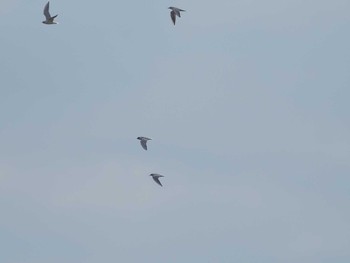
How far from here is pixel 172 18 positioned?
188 m

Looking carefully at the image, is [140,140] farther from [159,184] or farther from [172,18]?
[172,18]

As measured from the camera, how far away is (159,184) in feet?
652

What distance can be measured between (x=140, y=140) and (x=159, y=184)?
690 centimetres

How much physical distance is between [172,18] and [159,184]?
25.4 m

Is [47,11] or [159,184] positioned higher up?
[47,11]

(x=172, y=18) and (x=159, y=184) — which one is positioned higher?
(x=172, y=18)

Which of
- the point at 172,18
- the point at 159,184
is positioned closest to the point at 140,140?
the point at 159,184

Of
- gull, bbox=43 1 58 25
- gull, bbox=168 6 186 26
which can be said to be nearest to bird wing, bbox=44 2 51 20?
gull, bbox=43 1 58 25

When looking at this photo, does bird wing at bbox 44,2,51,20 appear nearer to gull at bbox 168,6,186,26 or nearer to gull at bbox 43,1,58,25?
gull at bbox 43,1,58,25

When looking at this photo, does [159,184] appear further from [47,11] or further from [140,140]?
[47,11]

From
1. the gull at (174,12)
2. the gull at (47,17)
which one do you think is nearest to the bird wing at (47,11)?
the gull at (47,17)

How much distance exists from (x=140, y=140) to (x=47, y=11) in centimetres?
2287

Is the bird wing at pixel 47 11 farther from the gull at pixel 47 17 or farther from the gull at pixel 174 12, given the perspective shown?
the gull at pixel 174 12

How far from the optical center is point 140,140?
19862 centimetres
